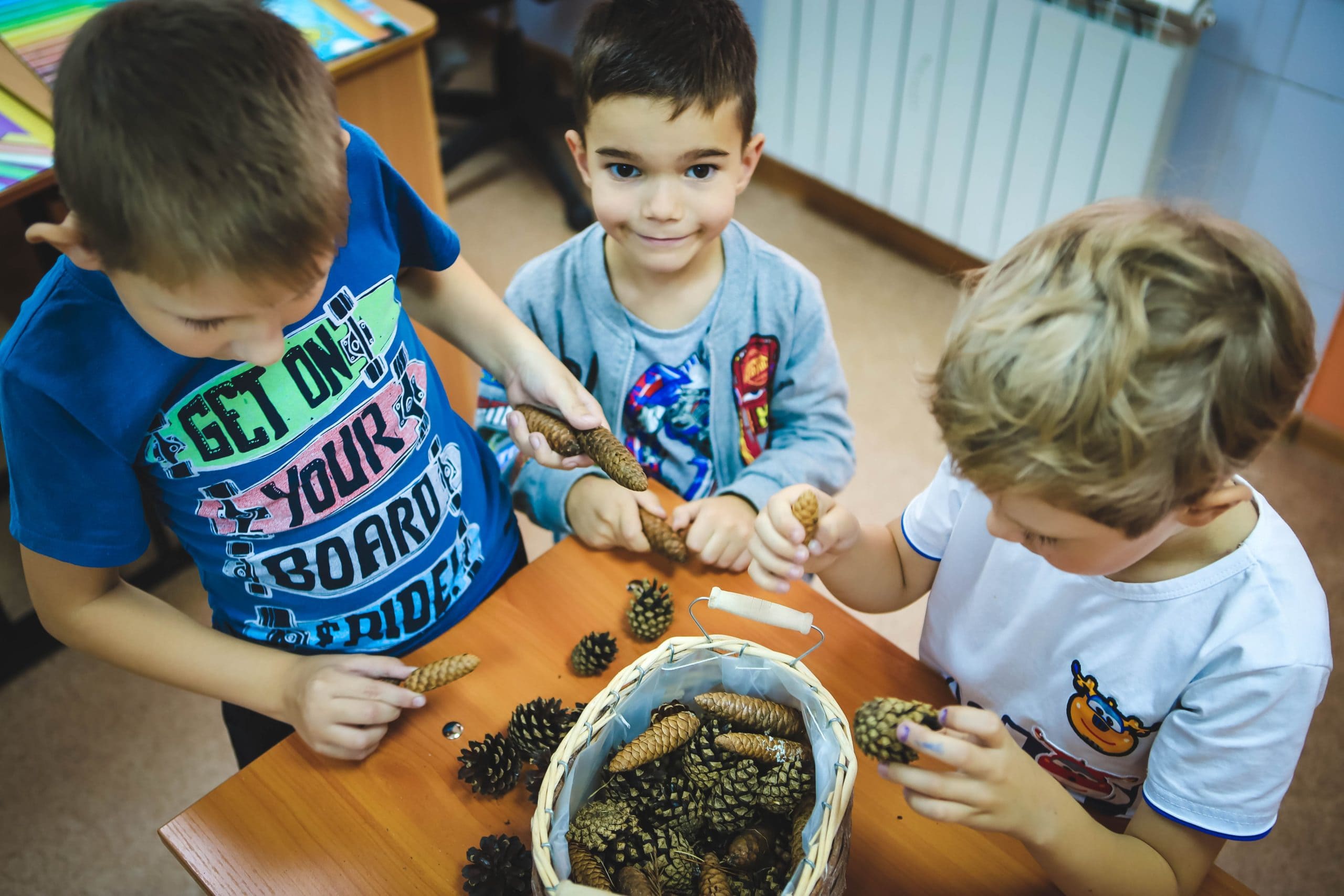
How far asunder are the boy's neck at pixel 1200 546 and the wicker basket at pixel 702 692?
29 cm

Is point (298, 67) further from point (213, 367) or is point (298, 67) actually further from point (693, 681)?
point (693, 681)

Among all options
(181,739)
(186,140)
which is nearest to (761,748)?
(186,140)

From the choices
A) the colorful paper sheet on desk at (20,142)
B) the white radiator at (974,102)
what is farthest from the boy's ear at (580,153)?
the white radiator at (974,102)

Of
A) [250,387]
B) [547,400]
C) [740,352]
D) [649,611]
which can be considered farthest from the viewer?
[740,352]

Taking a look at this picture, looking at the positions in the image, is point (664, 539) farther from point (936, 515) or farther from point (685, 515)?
point (936, 515)

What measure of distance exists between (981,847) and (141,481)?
771mm

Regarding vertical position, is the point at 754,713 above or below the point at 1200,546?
below

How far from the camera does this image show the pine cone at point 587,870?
719 millimetres

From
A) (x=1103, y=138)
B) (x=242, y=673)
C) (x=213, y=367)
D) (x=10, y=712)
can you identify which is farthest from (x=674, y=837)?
(x=1103, y=138)

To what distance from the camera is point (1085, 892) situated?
756mm

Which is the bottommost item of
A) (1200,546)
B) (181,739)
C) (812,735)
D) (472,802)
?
(181,739)

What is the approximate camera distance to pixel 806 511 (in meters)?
0.87

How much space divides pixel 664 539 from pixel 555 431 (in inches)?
6.1

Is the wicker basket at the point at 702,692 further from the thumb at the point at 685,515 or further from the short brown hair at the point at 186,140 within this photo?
the short brown hair at the point at 186,140
